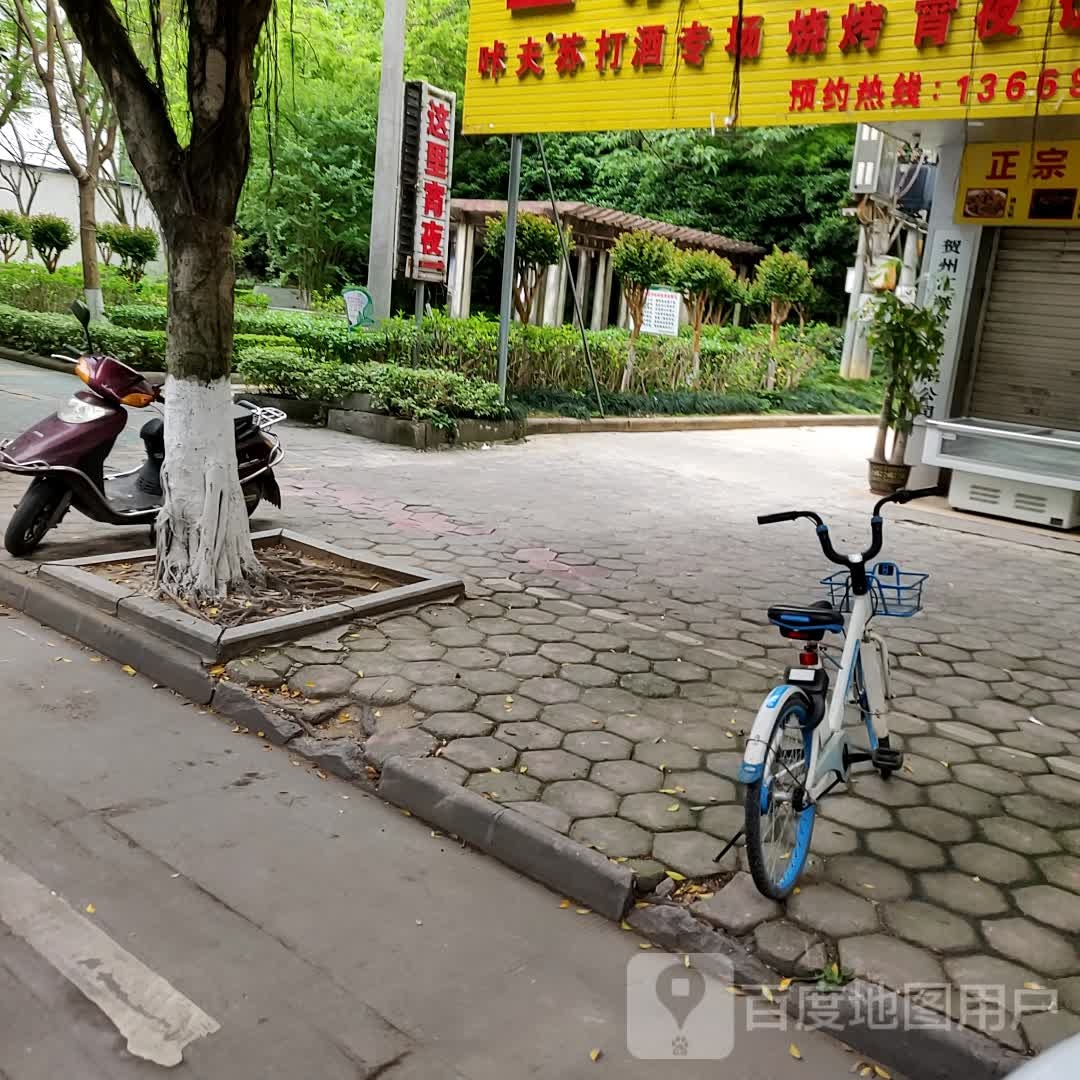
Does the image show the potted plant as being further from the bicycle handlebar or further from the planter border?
the bicycle handlebar

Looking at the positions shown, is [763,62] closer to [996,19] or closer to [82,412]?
[996,19]

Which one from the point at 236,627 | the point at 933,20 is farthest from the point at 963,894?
the point at 933,20

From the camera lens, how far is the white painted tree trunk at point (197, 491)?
492 cm

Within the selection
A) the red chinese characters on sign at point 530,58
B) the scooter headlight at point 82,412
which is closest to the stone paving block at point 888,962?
the scooter headlight at point 82,412

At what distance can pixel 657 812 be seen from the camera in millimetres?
3465

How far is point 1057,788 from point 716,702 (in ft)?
4.44

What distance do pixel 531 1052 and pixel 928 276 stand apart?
912cm

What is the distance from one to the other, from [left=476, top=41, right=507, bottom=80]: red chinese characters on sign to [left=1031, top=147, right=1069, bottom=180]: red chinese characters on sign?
5209mm

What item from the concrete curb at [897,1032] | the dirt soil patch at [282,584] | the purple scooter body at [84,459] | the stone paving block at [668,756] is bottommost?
the concrete curb at [897,1032]

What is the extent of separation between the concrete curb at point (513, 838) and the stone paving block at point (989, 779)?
5.22 feet

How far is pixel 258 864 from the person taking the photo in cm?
312

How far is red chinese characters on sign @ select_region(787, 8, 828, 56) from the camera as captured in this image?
8359mm

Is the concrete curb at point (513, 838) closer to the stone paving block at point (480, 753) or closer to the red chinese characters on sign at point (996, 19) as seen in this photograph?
the stone paving block at point (480, 753)

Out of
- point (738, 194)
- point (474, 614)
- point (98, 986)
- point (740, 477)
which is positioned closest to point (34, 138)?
point (738, 194)
